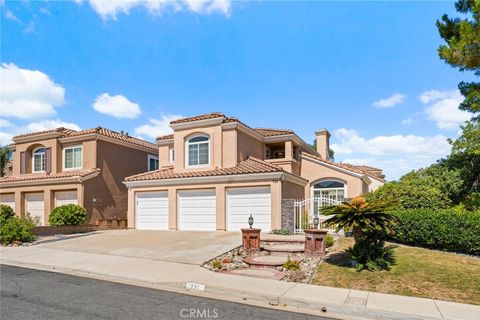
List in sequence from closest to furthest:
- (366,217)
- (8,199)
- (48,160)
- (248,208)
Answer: (366,217), (248,208), (48,160), (8,199)

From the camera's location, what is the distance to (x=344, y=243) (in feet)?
45.9

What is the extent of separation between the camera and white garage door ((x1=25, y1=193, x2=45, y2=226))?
25266 mm

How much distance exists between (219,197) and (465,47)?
41.2ft

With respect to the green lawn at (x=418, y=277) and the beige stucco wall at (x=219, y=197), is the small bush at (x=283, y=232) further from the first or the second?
the green lawn at (x=418, y=277)

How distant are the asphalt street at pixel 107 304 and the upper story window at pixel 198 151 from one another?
12862 mm

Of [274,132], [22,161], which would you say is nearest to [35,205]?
[22,161]

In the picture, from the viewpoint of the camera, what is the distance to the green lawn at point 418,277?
8.43 metres

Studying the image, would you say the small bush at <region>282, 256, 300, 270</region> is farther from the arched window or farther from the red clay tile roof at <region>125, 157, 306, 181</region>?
the arched window

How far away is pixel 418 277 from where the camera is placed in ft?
30.8

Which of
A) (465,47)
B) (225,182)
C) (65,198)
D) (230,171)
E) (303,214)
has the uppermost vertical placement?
(465,47)

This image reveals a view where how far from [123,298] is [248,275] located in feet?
11.8

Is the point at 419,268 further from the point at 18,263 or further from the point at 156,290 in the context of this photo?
the point at 18,263

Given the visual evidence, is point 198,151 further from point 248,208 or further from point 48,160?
point 48,160
